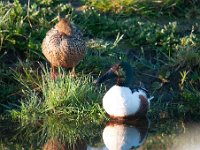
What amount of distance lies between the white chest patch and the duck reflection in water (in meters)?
0.14

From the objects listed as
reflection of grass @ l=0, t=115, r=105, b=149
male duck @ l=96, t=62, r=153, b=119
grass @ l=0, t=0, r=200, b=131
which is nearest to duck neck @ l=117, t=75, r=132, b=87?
male duck @ l=96, t=62, r=153, b=119

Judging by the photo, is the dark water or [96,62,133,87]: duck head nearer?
the dark water

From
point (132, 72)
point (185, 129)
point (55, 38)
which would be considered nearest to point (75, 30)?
point (55, 38)

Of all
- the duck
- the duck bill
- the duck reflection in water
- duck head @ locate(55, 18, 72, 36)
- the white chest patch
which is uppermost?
duck head @ locate(55, 18, 72, 36)

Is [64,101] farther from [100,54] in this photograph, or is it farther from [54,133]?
[100,54]

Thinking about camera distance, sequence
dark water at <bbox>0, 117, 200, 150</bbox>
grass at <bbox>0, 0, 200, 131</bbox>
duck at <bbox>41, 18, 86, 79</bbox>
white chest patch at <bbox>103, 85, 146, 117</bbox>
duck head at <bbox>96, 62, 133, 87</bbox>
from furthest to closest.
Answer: duck at <bbox>41, 18, 86, 79</bbox> < duck head at <bbox>96, 62, 133, 87</bbox> < grass at <bbox>0, 0, 200, 131</bbox> < white chest patch at <bbox>103, 85, 146, 117</bbox> < dark water at <bbox>0, 117, 200, 150</bbox>

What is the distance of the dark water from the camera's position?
36.3 ft

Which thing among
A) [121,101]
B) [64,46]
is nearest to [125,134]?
[121,101]

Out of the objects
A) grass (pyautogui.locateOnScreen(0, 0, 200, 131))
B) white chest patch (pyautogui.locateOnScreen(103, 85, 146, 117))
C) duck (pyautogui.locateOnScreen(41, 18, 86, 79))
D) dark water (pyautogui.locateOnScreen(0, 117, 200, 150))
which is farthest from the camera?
duck (pyautogui.locateOnScreen(41, 18, 86, 79))

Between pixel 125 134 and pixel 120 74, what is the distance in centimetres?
95

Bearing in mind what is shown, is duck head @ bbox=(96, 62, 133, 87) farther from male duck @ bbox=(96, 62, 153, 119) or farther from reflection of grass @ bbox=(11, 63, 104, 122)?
reflection of grass @ bbox=(11, 63, 104, 122)

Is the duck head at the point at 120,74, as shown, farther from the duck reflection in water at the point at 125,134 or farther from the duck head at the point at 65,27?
the duck head at the point at 65,27

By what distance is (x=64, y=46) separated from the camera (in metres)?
12.4

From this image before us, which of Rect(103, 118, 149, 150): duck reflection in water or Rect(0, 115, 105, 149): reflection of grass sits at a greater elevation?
Rect(0, 115, 105, 149): reflection of grass
